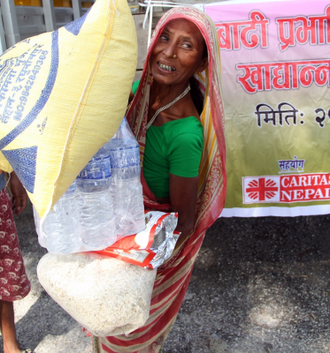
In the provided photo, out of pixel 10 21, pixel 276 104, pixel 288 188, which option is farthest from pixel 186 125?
pixel 10 21

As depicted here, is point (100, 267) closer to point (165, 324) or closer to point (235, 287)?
point (165, 324)

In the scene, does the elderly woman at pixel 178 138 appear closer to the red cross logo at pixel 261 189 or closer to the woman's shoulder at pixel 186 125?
the woman's shoulder at pixel 186 125

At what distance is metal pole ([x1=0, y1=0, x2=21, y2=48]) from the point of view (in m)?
3.32

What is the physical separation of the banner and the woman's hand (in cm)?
159

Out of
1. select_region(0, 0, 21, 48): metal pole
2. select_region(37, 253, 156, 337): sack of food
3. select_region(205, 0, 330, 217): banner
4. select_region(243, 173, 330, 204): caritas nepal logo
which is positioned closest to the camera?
select_region(37, 253, 156, 337): sack of food

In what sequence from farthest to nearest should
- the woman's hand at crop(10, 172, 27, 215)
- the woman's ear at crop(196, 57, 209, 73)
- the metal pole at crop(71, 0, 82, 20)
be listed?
1. the metal pole at crop(71, 0, 82, 20)
2. the woman's hand at crop(10, 172, 27, 215)
3. the woman's ear at crop(196, 57, 209, 73)

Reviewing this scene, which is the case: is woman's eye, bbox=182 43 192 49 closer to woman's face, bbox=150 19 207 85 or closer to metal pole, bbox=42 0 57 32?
woman's face, bbox=150 19 207 85

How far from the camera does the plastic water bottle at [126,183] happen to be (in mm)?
1124

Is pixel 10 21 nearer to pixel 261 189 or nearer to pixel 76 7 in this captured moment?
pixel 76 7

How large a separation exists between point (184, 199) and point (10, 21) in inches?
118

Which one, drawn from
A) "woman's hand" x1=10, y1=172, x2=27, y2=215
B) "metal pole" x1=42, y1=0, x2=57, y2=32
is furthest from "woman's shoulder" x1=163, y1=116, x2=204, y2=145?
"metal pole" x1=42, y1=0, x2=57, y2=32

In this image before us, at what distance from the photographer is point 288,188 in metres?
2.84

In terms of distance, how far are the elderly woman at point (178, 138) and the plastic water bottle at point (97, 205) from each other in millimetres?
296

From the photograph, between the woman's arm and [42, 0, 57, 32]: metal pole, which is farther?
[42, 0, 57, 32]: metal pole
